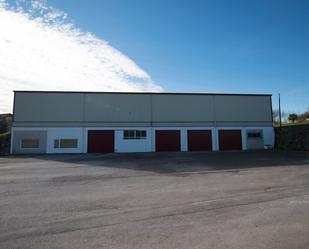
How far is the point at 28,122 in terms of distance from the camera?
898 inches

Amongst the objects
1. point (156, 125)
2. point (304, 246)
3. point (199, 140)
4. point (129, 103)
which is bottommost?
point (304, 246)

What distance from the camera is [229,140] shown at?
81.3ft

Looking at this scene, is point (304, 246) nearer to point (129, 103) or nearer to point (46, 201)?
point (46, 201)

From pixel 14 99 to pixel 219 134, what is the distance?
22.6 metres

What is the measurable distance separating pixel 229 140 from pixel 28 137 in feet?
71.2

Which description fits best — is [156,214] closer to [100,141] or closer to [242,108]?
[100,141]

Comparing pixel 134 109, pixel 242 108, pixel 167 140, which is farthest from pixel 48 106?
pixel 242 108

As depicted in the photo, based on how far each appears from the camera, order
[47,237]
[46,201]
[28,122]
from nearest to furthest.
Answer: [47,237] < [46,201] < [28,122]

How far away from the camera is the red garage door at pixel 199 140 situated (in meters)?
24.0

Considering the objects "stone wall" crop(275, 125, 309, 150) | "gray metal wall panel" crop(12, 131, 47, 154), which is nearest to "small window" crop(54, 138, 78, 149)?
"gray metal wall panel" crop(12, 131, 47, 154)

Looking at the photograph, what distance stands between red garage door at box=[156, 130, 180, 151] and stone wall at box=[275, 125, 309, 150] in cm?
1158

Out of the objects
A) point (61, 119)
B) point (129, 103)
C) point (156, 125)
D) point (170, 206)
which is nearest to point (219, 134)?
point (156, 125)

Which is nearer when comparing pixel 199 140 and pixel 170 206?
pixel 170 206

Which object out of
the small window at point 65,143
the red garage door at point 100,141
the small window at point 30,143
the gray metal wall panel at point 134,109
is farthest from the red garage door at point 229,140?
the small window at point 30,143
